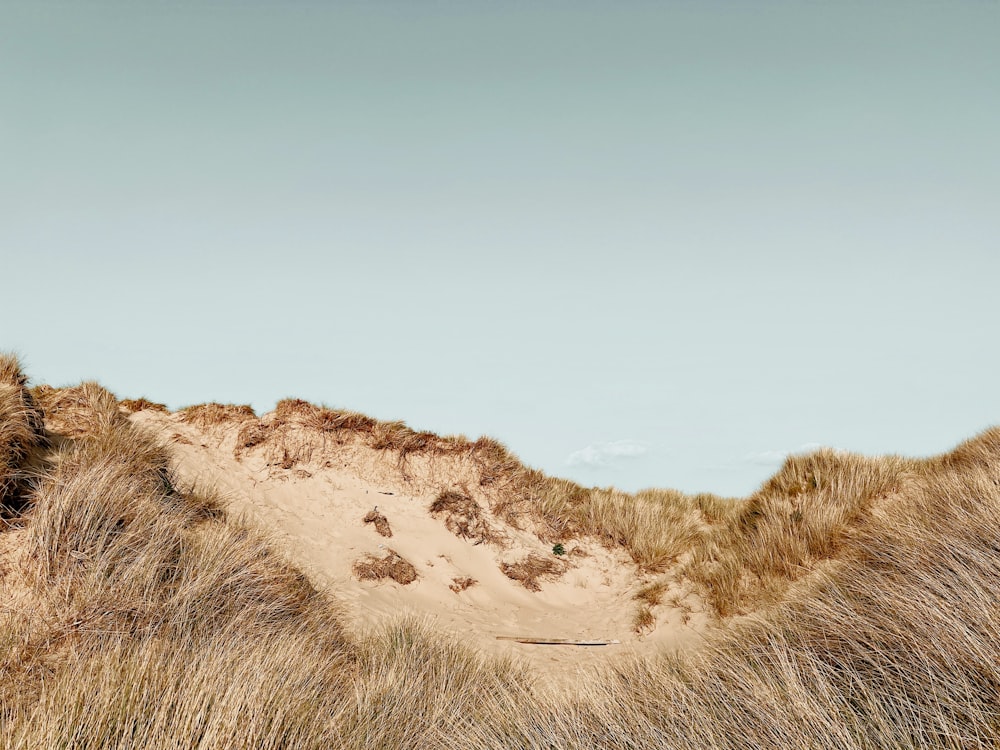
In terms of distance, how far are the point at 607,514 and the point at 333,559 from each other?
5609 millimetres

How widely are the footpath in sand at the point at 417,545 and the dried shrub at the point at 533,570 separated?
4 centimetres

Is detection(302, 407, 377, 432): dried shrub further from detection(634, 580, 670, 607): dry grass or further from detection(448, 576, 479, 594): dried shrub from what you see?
detection(634, 580, 670, 607): dry grass

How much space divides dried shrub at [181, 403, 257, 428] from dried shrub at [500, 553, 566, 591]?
5.61m

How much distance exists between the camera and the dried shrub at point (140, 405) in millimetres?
11461

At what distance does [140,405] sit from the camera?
11602 mm

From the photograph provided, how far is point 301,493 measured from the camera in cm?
1114

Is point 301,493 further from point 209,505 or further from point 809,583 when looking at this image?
point 809,583

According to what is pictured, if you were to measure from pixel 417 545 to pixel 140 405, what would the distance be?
5750mm

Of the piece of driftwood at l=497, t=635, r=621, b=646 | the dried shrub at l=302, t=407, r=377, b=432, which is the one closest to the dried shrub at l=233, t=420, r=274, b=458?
the dried shrub at l=302, t=407, r=377, b=432

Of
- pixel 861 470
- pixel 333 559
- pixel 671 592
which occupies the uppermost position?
pixel 861 470

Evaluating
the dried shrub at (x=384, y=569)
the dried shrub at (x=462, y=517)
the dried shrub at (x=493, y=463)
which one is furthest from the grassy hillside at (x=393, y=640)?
the dried shrub at (x=493, y=463)

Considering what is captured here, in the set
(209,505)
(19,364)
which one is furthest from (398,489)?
(19,364)

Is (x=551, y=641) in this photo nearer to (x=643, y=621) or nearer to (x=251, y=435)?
(x=643, y=621)

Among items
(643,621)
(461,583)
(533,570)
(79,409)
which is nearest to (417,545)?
(461,583)
